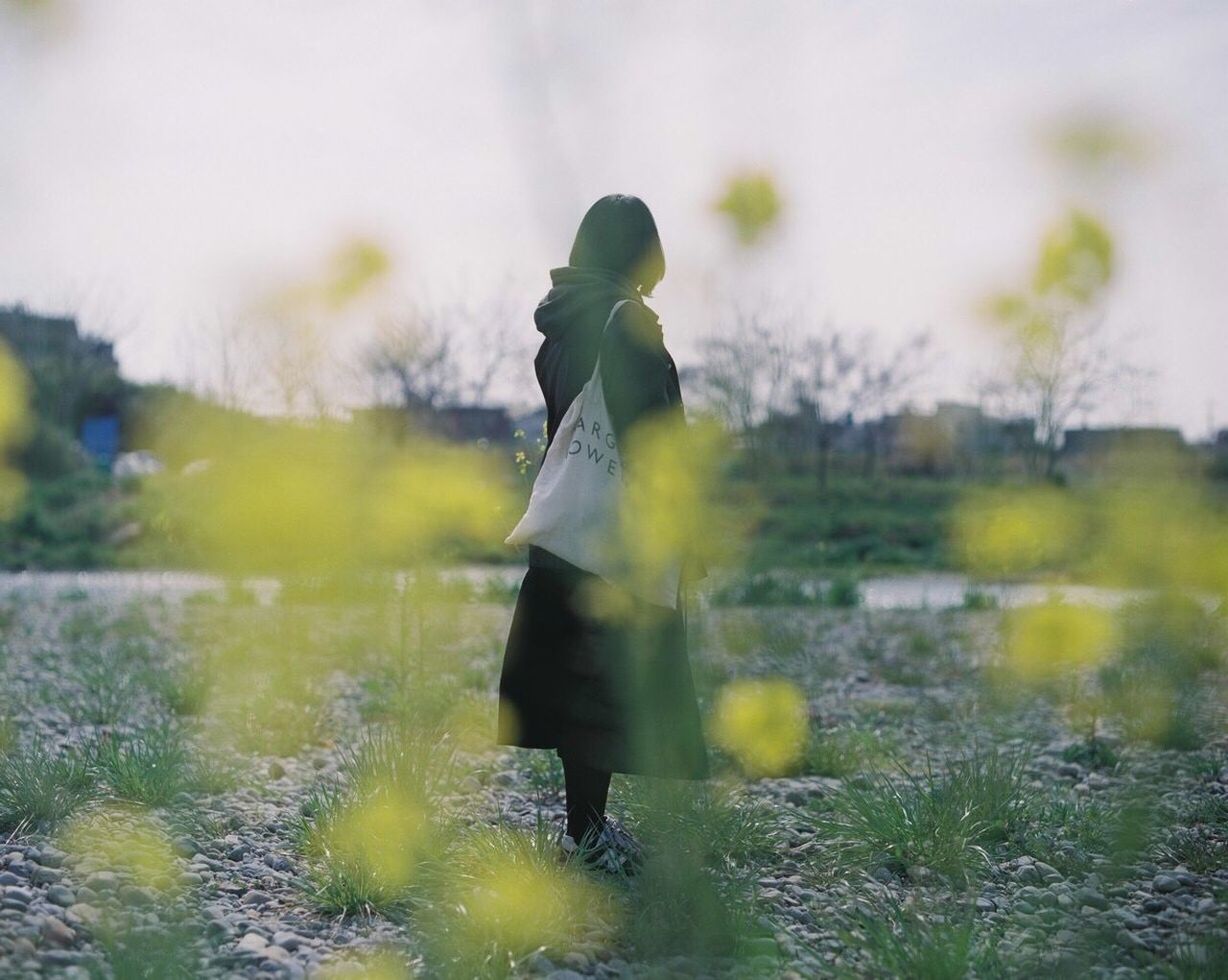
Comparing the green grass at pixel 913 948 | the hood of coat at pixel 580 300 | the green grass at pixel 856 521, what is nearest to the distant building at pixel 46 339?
the green grass at pixel 856 521

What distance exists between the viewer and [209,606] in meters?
9.97

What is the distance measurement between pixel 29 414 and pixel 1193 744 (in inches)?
893

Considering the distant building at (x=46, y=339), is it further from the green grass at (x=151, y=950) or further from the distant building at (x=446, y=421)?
the green grass at (x=151, y=950)

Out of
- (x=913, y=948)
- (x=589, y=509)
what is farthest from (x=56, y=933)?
(x=913, y=948)

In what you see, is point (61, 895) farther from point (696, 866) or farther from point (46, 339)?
point (46, 339)

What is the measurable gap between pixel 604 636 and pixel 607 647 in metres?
0.03

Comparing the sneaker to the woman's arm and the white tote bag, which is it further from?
the woman's arm

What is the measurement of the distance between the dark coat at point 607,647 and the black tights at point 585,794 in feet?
0.34

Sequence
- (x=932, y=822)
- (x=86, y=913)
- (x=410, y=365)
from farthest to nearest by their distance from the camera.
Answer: (x=410, y=365)
(x=932, y=822)
(x=86, y=913)

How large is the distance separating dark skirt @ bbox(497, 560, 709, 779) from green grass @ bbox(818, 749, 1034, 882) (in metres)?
0.57

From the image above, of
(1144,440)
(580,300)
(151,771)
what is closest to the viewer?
(580,300)

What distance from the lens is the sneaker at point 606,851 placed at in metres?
3.00

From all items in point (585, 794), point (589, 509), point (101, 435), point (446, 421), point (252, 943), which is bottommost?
point (252, 943)

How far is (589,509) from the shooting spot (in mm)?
2869
